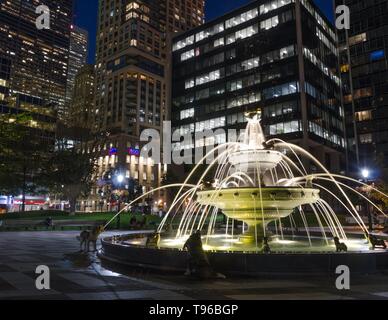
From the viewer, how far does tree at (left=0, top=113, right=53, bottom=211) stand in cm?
3891

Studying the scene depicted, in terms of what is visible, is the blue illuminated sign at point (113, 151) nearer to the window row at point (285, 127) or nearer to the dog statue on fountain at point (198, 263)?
the window row at point (285, 127)

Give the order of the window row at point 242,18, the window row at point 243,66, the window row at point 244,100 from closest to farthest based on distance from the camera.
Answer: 1. the window row at point 244,100
2. the window row at point 243,66
3. the window row at point 242,18

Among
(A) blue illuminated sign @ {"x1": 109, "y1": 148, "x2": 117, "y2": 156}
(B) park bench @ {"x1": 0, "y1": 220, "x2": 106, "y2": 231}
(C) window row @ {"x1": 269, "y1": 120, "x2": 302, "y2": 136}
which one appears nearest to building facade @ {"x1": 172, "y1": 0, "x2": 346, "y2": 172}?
(C) window row @ {"x1": 269, "y1": 120, "x2": 302, "y2": 136}

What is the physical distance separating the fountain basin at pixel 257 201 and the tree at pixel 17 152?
31308 mm

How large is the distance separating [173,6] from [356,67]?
99041 mm

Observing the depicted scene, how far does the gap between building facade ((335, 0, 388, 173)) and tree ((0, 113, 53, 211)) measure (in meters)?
67.3

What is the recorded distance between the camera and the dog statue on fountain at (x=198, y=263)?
974 cm

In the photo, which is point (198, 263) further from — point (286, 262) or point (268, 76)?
point (268, 76)

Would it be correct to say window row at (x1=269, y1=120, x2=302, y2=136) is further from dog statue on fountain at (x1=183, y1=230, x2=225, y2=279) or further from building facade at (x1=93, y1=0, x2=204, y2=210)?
building facade at (x1=93, y1=0, x2=204, y2=210)

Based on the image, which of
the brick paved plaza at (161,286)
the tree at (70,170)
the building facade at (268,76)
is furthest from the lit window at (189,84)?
the brick paved plaza at (161,286)

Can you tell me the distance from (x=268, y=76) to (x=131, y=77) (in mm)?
75302

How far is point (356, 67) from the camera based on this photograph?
289 ft

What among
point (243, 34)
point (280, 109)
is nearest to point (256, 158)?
point (280, 109)
